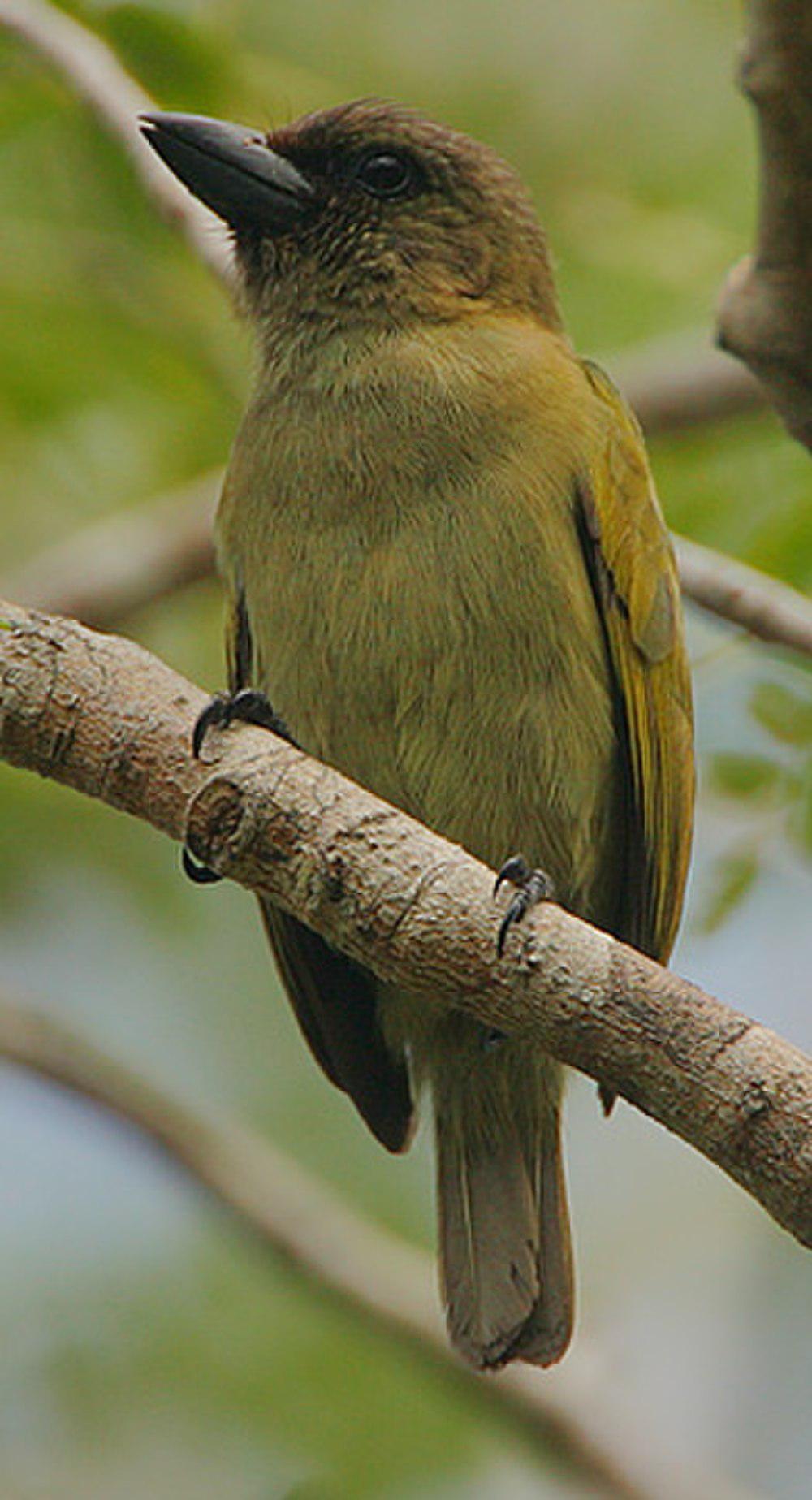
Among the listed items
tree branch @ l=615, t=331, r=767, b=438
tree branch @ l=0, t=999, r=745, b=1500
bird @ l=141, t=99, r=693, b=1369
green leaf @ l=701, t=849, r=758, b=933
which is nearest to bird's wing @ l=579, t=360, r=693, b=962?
bird @ l=141, t=99, r=693, b=1369

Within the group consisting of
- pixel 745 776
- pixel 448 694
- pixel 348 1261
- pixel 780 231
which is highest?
pixel 745 776

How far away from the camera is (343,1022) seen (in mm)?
3998

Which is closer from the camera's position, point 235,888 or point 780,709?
point 780,709

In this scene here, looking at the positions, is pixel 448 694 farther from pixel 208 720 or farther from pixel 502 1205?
pixel 502 1205

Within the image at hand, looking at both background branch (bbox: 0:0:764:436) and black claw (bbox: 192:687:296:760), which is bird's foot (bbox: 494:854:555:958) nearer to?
black claw (bbox: 192:687:296:760)

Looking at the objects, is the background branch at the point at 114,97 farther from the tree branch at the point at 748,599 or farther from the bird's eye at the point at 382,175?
the tree branch at the point at 748,599

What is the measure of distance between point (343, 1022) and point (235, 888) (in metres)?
2.29

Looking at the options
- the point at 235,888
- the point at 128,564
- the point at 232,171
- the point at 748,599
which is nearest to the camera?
the point at 748,599

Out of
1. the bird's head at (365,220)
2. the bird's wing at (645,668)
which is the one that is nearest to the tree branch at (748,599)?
the bird's wing at (645,668)

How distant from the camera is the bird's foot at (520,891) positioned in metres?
2.67

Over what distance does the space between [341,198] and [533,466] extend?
2.26 feet

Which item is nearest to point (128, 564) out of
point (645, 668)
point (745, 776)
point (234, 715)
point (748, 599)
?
point (645, 668)

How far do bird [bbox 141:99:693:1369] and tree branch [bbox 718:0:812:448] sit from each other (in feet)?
2.54

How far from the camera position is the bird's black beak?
12.2 feet
